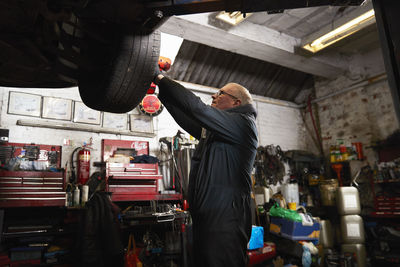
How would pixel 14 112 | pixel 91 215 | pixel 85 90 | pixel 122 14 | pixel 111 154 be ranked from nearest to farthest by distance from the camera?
1. pixel 122 14
2. pixel 85 90
3. pixel 91 215
4. pixel 14 112
5. pixel 111 154

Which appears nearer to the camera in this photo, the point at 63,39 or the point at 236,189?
the point at 63,39

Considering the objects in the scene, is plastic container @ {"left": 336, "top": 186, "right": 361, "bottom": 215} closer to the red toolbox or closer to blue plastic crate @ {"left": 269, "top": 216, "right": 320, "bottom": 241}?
blue plastic crate @ {"left": 269, "top": 216, "right": 320, "bottom": 241}

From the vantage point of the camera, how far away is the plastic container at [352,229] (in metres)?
4.81

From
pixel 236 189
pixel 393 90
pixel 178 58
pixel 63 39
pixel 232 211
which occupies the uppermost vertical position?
pixel 178 58

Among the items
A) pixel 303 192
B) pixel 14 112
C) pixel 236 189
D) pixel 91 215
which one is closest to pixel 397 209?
pixel 303 192

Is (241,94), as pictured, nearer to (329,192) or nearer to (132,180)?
(132,180)

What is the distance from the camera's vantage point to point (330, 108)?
6434mm

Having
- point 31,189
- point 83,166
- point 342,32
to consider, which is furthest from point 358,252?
point 31,189

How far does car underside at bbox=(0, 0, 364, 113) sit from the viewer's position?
1197 millimetres

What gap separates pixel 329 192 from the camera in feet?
17.4

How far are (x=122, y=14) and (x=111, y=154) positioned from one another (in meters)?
3.37

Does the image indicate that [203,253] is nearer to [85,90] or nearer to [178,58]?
[85,90]

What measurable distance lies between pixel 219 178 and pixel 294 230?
3.10 m

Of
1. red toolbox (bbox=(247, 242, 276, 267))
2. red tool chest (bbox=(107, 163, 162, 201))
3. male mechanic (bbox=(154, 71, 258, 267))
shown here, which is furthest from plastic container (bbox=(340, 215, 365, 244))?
male mechanic (bbox=(154, 71, 258, 267))
